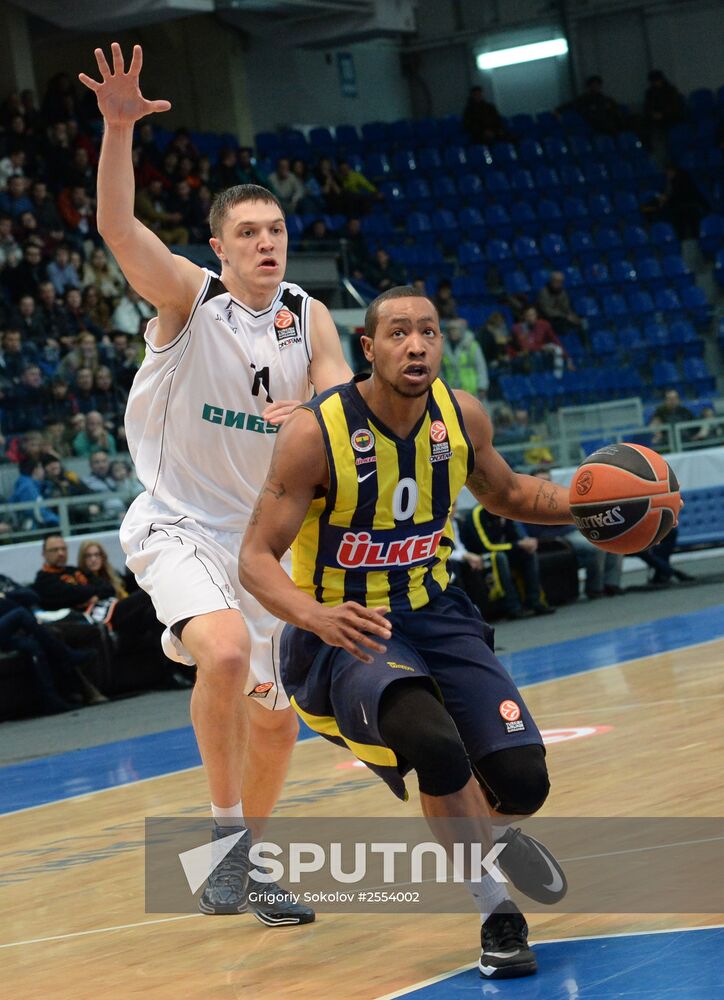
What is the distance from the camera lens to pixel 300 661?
4.09m

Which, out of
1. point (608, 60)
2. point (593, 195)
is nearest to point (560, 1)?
point (608, 60)

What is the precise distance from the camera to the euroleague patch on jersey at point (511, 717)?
3857 millimetres

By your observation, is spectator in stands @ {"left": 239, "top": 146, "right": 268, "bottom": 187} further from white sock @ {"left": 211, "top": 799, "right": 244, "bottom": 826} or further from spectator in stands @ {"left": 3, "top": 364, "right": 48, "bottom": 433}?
white sock @ {"left": 211, "top": 799, "right": 244, "bottom": 826}

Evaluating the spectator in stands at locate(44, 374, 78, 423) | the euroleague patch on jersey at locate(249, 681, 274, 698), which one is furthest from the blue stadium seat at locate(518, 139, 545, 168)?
the euroleague patch on jersey at locate(249, 681, 274, 698)

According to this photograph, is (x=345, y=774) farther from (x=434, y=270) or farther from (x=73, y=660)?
(x=434, y=270)

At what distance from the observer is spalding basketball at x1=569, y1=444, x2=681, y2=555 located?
421 centimetres

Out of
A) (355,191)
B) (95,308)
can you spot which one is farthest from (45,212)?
(355,191)

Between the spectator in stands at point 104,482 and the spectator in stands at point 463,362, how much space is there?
4.24 meters

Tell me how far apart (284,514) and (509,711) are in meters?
0.75

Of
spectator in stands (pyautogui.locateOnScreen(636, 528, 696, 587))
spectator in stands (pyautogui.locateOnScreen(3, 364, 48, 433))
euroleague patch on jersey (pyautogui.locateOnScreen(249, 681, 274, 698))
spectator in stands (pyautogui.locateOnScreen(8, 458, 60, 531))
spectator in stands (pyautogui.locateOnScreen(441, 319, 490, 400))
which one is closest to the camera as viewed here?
euroleague patch on jersey (pyautogui.locateOnScreen(249, 681, 274, 698))

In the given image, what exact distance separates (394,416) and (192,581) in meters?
0.83

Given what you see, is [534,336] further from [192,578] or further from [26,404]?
[192,578]

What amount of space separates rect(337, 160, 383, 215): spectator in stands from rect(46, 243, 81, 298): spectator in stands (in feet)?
22.2

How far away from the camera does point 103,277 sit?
1605 cm
